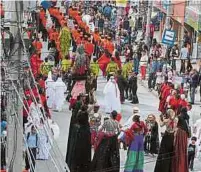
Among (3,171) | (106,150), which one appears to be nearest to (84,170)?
(106,150)

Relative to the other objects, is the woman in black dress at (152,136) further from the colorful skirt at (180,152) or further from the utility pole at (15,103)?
the utility pole at (15,103)

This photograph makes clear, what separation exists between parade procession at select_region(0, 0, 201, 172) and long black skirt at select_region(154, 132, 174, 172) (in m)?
0.02

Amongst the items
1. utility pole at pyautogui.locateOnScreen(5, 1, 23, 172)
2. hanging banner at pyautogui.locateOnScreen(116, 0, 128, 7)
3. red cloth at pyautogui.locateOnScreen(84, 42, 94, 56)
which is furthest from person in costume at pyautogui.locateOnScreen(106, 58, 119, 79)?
hanging banner at pyautogui.locateOnScreen(116, 0, 128, 7)

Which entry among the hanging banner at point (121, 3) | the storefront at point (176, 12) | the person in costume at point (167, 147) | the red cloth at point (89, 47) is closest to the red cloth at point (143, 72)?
the red cloth at point (89, 47)

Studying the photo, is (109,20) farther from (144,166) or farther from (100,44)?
(144,166)

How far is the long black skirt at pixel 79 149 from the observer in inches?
595

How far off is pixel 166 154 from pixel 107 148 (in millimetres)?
1090

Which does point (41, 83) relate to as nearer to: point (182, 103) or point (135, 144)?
point (182, 103)

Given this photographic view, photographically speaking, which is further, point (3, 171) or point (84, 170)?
point (84, 170)

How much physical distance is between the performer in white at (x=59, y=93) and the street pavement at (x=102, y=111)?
0.20 m

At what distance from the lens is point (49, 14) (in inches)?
1161

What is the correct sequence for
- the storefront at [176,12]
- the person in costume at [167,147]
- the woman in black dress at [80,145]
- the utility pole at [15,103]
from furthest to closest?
the storefront at [176,12] → the woman in black dress at [80,145] → the person in costume at [167,147] → the utility pole at [15,103]

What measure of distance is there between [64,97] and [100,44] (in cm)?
507

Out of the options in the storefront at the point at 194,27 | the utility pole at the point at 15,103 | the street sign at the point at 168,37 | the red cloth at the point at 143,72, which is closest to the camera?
the utility pole at the point at 15,103
